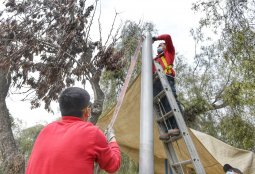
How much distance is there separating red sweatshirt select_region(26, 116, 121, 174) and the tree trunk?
4.54 meters

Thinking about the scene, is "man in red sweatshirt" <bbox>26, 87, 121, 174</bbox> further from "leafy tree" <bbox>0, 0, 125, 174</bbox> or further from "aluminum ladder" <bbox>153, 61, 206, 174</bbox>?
"leafy tree" <bbox>0, 0, 125, 174</bbox>

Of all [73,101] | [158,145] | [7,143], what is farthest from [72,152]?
[7,143]

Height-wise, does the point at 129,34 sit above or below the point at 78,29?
above

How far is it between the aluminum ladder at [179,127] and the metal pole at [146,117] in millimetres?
159

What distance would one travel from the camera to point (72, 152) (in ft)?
5.69

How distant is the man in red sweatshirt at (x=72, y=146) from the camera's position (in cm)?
172

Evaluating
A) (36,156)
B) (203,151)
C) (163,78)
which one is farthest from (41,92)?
(36,156)

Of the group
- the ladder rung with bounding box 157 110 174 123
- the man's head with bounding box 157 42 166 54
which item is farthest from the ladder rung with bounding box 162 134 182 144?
the man's head with bounding box 157 42 166 54

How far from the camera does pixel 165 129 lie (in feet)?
11.9

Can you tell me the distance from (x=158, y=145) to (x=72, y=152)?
363cm

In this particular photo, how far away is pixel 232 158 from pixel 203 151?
43.4 inches

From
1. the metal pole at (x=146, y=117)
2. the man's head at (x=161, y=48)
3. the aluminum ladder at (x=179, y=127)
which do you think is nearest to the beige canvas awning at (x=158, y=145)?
the aluminum ladder at (x=179, y=127)

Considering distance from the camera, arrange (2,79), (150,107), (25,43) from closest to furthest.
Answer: (150,107), (25,43), (2,79)

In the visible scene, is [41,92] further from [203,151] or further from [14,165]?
[203,151]
